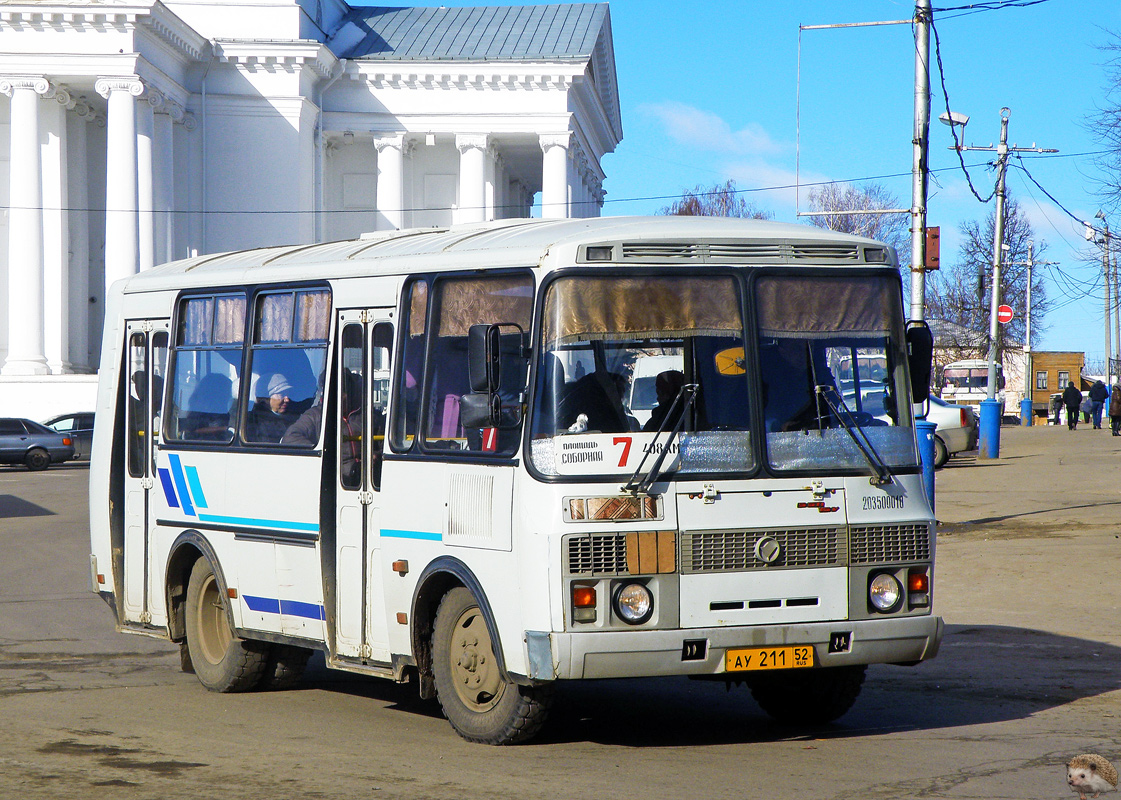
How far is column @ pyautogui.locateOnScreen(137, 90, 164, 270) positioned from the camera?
47.2 metres

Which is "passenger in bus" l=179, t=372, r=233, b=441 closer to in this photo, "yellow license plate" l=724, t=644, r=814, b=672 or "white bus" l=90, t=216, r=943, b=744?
"white bus" l=90, t=216, r=943, b=744

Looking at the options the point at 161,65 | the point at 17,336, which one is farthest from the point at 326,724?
the point at 161,65

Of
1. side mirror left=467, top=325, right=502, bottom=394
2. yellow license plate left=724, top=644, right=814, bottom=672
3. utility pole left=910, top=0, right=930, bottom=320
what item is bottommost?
yellow license plate left=724, top=644, right=814, bottom=672

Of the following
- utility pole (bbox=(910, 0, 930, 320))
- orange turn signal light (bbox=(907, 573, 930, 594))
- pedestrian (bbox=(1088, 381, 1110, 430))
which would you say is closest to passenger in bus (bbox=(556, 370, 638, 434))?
orange turn signal light (bbox=(907, 573, 930, 594))

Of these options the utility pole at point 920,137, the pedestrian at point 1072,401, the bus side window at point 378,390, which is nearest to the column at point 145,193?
the pedestrian at point 1072,401

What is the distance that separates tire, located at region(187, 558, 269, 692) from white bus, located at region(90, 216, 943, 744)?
2.25 ft

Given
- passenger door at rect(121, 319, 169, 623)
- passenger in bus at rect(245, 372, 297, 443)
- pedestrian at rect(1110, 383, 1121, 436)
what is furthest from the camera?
pedestrian at rect(1110, 383, 1121, 436)

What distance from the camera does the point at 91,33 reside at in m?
46.0

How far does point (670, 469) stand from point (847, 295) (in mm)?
1350

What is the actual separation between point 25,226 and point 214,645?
131 ft

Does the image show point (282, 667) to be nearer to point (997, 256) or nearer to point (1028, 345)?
point (997, 256)

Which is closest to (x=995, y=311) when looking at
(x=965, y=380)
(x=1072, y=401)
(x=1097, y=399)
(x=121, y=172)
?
(x=1072, y=401)

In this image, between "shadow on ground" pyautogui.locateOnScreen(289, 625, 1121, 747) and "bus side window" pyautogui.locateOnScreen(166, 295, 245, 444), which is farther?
"bus side window" pyautogui.locateOnScreen(166, 295, 245, 444)

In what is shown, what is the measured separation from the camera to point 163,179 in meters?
50.1
